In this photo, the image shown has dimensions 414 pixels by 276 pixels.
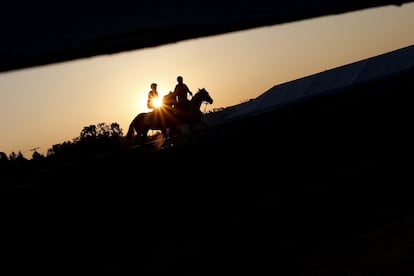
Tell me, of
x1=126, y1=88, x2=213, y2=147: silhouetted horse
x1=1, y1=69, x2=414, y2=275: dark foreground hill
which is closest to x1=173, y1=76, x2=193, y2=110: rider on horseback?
x1=126, y1=88, x2=213, y2=147: silhouetted horse

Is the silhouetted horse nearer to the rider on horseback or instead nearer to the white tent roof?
the rider on horseback

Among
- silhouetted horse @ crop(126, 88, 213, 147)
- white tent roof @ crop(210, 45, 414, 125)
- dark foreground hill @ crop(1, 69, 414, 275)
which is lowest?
dark foreground hill @ crop(1, 69, 414, 275)

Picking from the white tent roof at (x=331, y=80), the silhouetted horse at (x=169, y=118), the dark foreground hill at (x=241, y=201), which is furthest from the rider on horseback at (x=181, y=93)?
the white tent roof at (x=331, y=80)

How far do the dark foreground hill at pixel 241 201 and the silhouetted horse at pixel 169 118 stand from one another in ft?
17.8

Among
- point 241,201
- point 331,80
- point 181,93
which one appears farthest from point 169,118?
point 331,80

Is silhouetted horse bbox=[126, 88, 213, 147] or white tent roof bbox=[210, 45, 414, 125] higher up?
white tent roof bbox=[210, 45, 414, 125]

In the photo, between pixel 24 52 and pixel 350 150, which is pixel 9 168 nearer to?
pixel 350 150

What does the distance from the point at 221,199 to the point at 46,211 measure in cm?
196

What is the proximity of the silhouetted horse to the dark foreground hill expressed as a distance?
544 centimetres

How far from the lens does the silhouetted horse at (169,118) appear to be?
12.5m

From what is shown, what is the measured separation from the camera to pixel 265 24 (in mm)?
1137

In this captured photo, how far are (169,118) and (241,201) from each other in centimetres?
621

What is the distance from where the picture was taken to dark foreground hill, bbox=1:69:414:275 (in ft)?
19.0

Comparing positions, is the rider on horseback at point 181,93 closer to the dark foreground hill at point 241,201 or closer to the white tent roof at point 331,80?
the dark foreground hill at point 241,201
